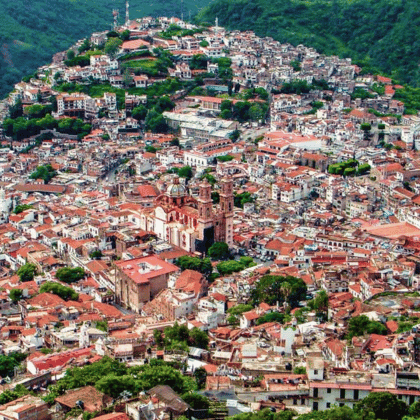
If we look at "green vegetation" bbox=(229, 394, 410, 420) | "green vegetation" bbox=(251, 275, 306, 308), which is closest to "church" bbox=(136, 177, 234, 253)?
"green vegetation" bbox=(251, 275, 306, 308)

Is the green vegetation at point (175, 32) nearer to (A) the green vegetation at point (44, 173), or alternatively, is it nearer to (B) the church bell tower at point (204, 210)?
(A) the green vegetation at point (44, 173)

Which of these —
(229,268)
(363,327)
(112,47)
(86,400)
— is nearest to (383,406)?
(86,400)

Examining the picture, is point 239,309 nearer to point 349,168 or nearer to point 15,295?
point 15,295

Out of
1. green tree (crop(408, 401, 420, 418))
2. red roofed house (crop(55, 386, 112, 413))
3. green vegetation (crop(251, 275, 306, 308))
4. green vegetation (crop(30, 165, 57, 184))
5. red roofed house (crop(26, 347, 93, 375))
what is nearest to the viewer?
green tree (crop(408, 401, 420, 418))

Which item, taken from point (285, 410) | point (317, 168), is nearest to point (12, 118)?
point (317, 168)

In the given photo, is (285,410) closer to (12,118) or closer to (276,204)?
(276,204)

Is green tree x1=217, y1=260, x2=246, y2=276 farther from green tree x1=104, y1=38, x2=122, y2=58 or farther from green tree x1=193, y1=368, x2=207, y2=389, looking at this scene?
green tree x1=104, y1=38, x2=122, y2=58

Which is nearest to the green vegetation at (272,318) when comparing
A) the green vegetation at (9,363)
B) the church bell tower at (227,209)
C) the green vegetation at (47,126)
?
the green vegetation at (9,363)
